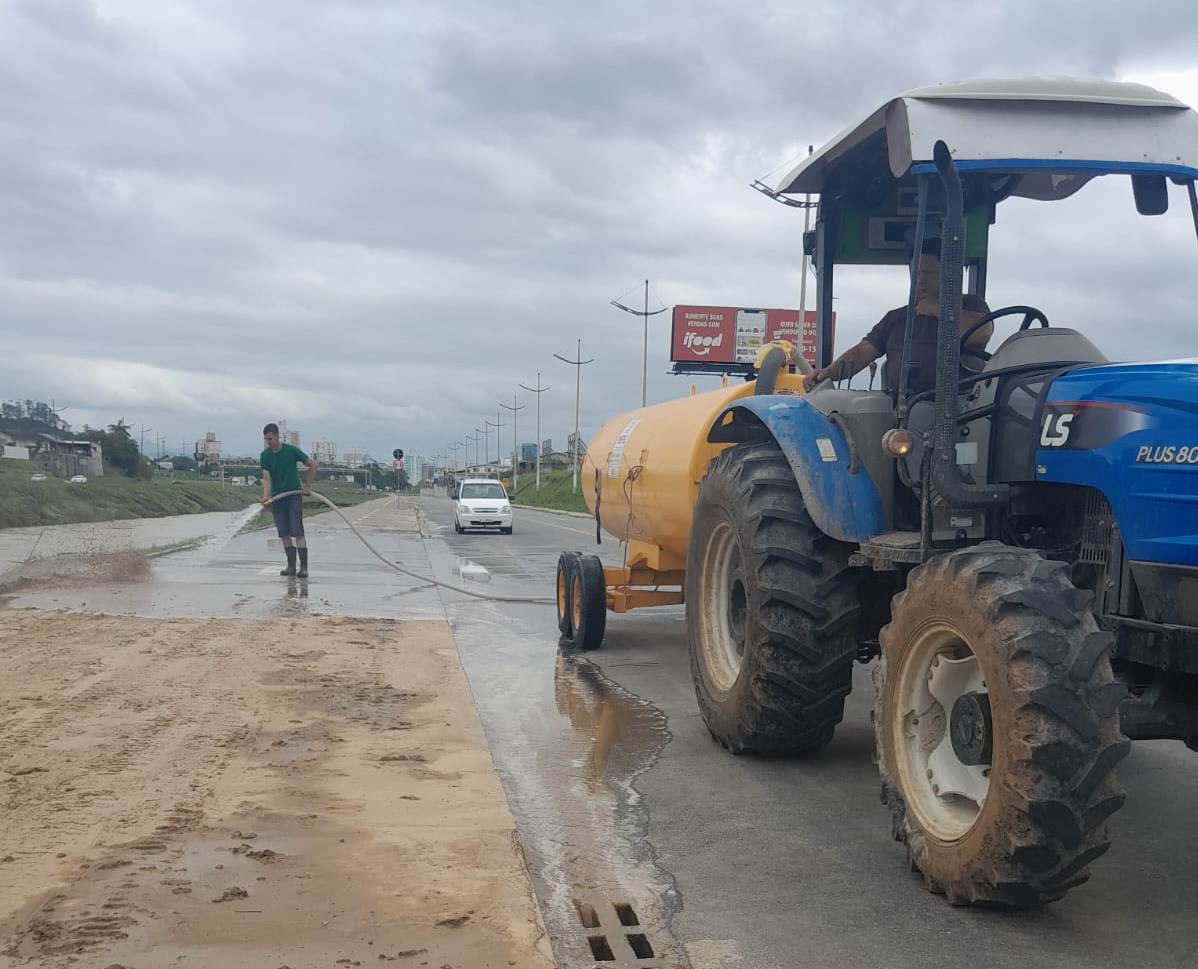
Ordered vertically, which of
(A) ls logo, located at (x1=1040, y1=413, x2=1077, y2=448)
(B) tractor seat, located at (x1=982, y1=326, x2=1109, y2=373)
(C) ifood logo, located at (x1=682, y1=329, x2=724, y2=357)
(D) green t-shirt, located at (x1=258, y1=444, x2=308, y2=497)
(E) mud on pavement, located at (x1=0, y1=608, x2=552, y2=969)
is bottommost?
(E) mud on pavement, located at (x1=0, y1=608, x2=552, y2=969)

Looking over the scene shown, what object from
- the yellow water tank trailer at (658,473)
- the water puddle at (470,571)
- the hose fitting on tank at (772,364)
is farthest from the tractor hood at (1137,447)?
the water puddle at (470,571)

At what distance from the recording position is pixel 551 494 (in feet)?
231

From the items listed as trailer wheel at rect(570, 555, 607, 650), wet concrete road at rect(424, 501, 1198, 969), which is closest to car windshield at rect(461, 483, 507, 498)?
trailer wheel at rect(570, 555, 607, 650)

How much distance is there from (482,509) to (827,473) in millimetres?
24750

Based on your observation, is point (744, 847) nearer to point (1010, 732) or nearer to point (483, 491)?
point (1010, 732)

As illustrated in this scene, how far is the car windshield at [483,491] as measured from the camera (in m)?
30.6

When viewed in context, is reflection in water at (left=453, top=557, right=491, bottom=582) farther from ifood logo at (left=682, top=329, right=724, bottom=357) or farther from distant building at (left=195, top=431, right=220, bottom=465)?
distant building at (left=195, top=431, right=220, bottom=465)

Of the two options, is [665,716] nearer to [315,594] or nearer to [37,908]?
[37,908]

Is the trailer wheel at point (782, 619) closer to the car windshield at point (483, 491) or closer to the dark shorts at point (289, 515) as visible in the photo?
the dark shorts at point (289, 515)

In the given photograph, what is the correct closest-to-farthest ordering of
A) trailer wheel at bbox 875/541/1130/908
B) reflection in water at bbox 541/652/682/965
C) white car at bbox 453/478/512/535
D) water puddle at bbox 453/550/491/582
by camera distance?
trailer wheel at bbox 875/541/1130/908, reflection in water at bbox 541/652/682/965, water puddle at bbox 453/550/491/582, white car at bbox 453/478/512/535

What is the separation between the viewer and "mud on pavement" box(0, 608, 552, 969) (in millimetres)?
3490

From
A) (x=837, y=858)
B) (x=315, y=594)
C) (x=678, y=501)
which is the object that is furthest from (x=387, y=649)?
(x=837, y=858)

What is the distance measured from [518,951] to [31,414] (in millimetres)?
105537

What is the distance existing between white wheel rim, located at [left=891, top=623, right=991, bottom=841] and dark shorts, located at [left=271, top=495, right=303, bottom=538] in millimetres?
11631
